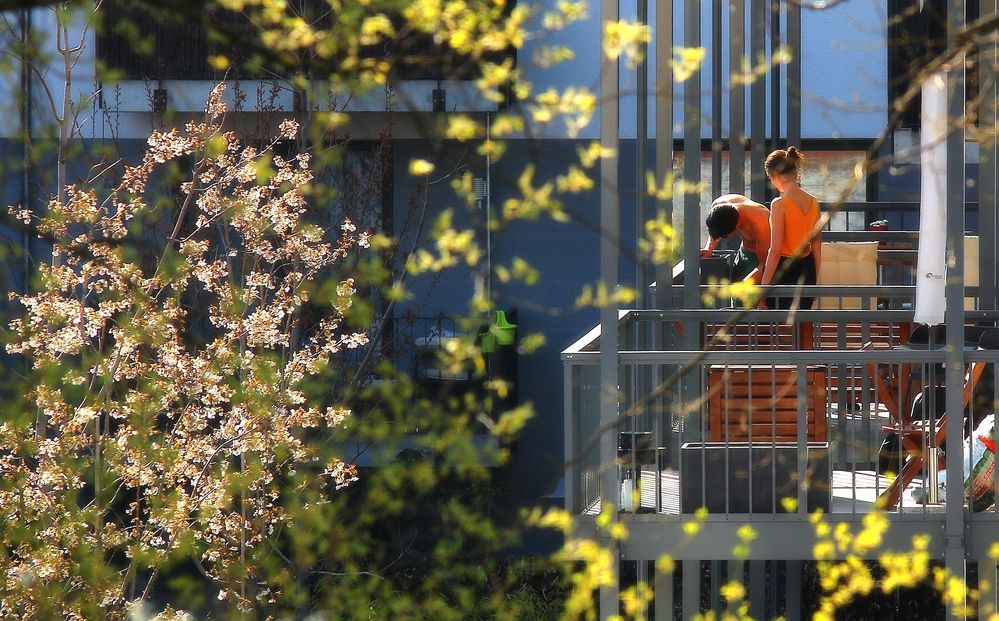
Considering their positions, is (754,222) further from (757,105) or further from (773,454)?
(757,105)

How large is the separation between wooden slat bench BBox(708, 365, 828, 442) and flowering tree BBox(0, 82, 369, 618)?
2.92 m

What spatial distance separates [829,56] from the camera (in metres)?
13.9

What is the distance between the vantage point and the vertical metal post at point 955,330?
18.3ft

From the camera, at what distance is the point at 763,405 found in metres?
6.22

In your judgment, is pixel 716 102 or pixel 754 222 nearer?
pixel 754 222

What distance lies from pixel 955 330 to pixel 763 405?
3.29ft

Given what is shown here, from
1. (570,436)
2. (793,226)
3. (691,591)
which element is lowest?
(691,591)

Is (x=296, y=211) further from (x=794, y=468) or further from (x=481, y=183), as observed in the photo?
(x=794, y=468)

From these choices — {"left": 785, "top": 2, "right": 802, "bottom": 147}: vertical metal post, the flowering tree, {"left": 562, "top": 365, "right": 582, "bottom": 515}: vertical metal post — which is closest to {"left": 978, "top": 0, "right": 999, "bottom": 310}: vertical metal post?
{"left": 785, "top": 2, "right": 802, "bottom": 147}: vertical metal post

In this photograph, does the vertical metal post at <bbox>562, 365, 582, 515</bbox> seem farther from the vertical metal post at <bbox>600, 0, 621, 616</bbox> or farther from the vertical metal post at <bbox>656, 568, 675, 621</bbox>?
the vertical metal post at <bbox>656, 568, 675, 621</bbox>

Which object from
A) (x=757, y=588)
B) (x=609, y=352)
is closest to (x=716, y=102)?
(x=757, y=588)

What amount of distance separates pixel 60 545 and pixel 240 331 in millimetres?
2042

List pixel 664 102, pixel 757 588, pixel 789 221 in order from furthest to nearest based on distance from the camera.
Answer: pixel 757 588 → pixel 789 221 → pixel 664 102

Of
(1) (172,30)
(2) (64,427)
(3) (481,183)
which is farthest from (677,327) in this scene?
(1) (172,30)
